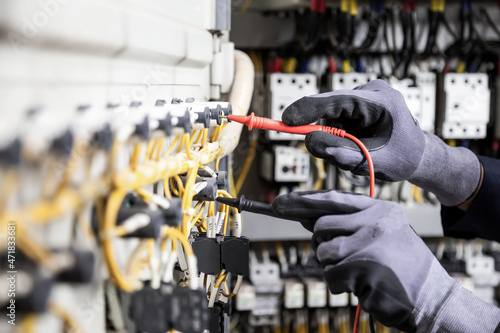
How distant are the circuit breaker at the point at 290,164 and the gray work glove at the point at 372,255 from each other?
3.50ft

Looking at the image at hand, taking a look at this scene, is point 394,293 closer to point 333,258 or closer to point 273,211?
point 333,258

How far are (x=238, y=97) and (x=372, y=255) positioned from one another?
542 mm

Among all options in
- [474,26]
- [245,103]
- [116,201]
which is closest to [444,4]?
[474,26]

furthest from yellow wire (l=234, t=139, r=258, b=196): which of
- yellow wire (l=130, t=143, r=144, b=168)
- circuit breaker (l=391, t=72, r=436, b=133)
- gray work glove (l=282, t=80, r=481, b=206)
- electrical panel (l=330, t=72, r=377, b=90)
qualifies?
yellow wire (l=130, t=143, r=144, b=168)

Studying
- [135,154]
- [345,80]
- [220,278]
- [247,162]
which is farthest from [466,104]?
[135,154]

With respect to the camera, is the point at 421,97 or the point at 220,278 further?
the point at 421,97

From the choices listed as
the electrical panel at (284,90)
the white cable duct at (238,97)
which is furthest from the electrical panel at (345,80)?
the white cable duct at (238,97)

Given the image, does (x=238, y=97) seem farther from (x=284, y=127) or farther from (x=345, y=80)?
(x=345, y=80)

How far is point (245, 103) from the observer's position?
1066 mm

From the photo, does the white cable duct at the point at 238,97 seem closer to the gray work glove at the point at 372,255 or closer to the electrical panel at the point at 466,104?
the gray work glove at the point at 372,255

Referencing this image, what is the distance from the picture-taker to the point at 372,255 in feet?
2.05

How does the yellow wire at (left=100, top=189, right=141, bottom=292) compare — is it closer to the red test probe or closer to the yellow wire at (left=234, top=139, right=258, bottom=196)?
the red test probe

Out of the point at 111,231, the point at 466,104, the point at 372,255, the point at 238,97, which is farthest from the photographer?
the point at 466,104

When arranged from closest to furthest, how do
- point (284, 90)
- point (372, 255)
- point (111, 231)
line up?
point (111, 231) < point (372, 255) < point (284, 90)
